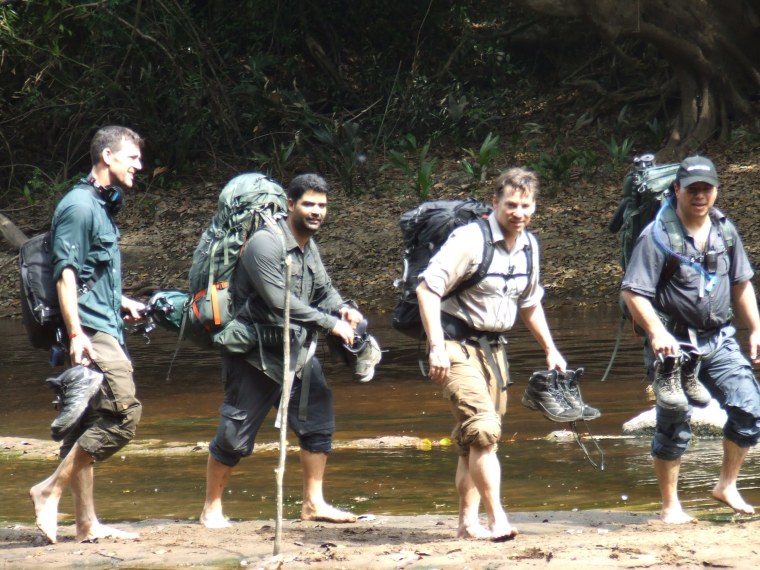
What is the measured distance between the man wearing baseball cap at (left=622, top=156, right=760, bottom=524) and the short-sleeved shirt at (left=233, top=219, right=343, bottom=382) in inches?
61.6

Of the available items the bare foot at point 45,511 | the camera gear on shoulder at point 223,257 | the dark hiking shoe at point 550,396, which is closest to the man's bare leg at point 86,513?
the bare foot at point 45,511

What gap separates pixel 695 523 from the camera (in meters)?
6.02

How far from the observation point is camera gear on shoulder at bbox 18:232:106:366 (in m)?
5.74

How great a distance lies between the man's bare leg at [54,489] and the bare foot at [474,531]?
1789mm

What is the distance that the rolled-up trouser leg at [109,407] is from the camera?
227 inches

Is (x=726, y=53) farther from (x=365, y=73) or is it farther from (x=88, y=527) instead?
(x=88, y=527)

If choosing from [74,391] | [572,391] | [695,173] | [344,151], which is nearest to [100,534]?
[74,391]

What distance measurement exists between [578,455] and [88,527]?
3461mm

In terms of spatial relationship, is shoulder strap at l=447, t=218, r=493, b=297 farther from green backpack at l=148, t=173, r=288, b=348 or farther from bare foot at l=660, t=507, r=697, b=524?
bare foot at l=660, t=507, r=697, b=524

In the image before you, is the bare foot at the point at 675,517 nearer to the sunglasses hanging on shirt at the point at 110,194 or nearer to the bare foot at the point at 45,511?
the bare foot at the point at 45,511

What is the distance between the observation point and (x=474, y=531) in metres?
5.78

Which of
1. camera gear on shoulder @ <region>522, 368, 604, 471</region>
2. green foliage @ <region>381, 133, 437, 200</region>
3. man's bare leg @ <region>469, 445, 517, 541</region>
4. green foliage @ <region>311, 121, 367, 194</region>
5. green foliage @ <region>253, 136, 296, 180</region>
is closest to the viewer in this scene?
man's bare leg @ <region>469, 445, 517, 541</region>

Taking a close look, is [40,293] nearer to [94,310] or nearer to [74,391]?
[94,310]

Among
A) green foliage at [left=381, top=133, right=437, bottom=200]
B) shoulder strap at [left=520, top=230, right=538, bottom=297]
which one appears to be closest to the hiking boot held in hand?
shoulder strap at [left=520, top=230, right=538, bottom=297]
